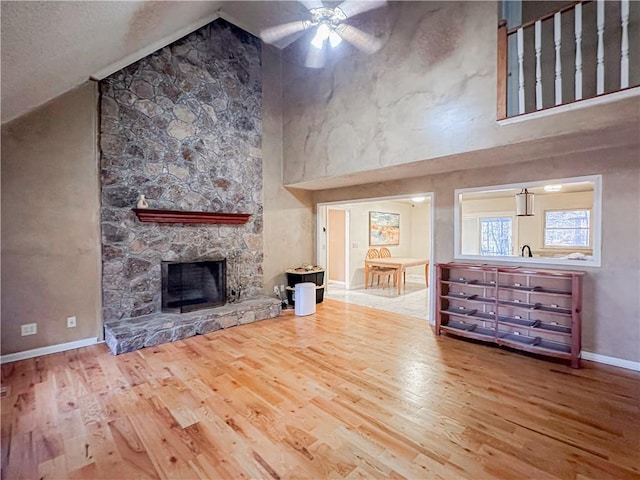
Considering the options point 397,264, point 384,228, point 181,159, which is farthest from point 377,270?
point 181,159

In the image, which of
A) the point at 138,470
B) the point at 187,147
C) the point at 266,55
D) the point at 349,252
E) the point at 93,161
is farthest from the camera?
the point at 349,252

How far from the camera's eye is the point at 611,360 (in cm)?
318

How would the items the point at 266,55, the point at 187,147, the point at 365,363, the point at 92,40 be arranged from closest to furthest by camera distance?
the point at 92,40
the point at 365,363
the point at 187,147
the point at 266,55

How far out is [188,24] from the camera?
4.24 meters

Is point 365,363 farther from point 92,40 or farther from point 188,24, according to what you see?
point 188,24

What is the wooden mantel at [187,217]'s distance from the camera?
161 inches

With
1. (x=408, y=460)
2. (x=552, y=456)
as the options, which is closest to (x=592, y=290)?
(x=552, y=456)

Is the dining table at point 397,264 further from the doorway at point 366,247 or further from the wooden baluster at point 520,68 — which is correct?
the wooden baluster at point 520,68

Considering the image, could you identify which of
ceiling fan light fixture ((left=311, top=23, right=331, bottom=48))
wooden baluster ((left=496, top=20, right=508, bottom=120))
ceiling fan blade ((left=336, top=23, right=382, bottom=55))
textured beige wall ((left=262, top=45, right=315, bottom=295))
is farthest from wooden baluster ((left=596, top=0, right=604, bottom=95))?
textured beige wall ((left=262, top=45, right=315, bottom=295))

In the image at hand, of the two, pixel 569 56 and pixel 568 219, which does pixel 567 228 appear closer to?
pixel 568 219

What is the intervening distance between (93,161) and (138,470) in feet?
11.7

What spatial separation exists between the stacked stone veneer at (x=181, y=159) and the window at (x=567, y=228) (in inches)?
244

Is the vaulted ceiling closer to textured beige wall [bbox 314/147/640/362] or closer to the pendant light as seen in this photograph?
the pendant light

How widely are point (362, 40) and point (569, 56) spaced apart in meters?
2.40
